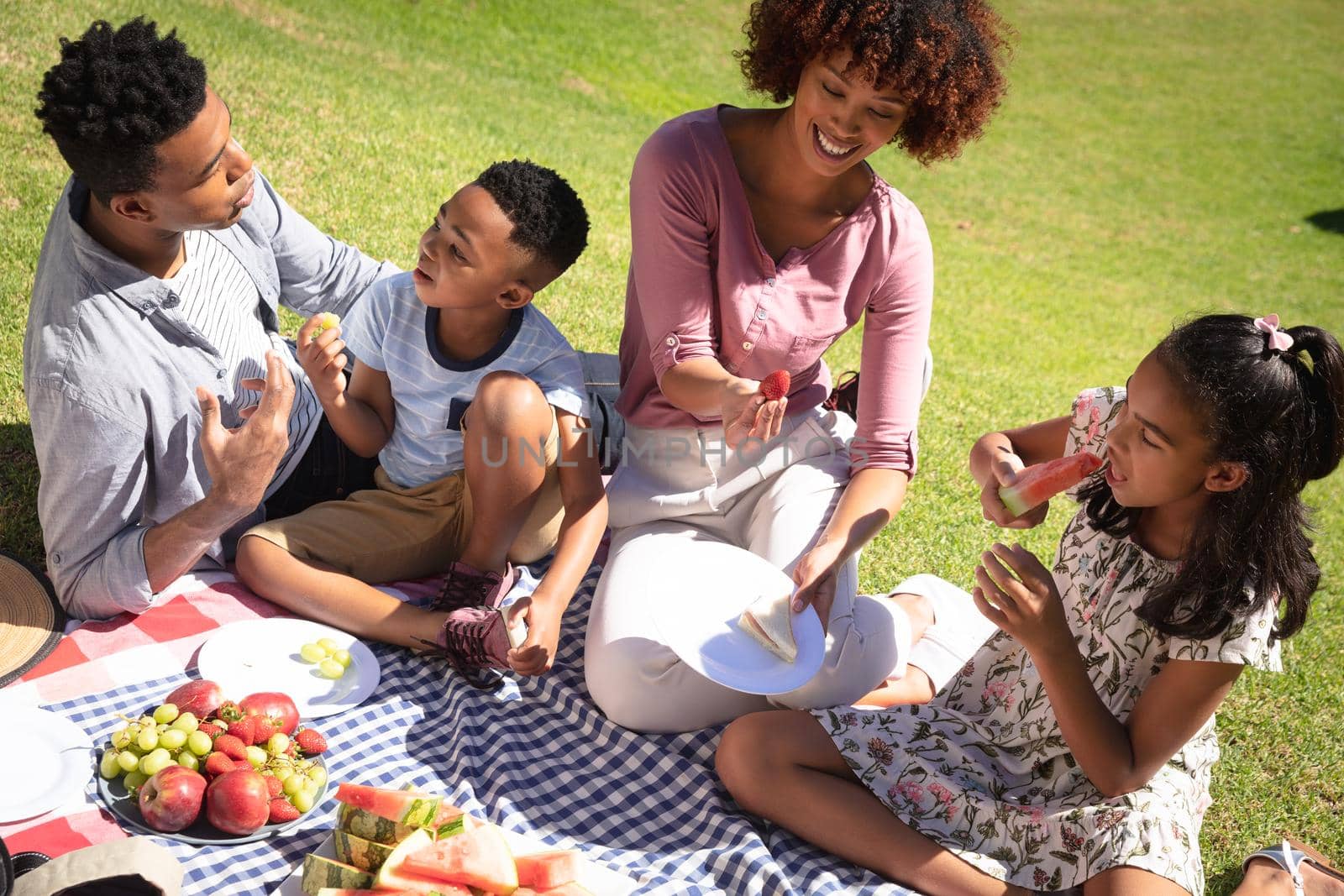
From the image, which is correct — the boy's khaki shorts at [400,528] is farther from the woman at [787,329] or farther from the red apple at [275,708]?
the red apple at [275,708]

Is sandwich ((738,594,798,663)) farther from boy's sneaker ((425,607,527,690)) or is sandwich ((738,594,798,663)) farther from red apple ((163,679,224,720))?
red apple ((163,679,224,720))

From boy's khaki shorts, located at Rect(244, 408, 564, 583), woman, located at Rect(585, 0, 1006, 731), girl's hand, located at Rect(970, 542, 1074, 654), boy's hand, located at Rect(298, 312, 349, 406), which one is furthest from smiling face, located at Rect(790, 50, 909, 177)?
boy's hand, located at Rect(298, 312, 349, 406)

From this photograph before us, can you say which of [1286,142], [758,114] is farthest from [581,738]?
[1286,142]

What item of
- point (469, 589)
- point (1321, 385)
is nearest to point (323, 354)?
point (469, 589)

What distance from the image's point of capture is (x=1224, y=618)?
258 centimetres

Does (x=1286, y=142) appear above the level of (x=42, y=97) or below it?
below

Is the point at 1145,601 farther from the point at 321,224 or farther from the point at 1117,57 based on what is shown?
the point at 1117,57

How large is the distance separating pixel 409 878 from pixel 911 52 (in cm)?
233

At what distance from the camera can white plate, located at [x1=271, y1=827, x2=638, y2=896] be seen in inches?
94.7

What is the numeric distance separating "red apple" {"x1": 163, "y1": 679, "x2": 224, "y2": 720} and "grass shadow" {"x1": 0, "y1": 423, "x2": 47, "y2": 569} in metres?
0.89

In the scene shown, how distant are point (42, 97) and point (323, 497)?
1.46 metres

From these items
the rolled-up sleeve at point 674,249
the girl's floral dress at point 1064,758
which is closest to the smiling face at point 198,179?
the rolled-up sleeve at point 674,249

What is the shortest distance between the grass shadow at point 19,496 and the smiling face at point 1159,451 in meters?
2.96

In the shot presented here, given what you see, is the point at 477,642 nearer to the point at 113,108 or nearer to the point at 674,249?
the point at 674,249
